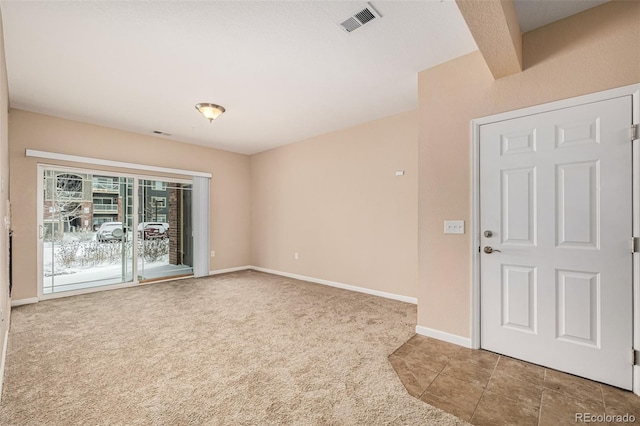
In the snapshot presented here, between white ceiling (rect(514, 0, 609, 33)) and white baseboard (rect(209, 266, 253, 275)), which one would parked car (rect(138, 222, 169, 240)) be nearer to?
white baseboard (rect(209, 266, 253, 275))

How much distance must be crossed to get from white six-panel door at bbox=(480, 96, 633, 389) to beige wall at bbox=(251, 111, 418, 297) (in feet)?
4.88

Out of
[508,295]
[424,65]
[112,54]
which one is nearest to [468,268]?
[508,295]

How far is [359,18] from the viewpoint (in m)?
2.16

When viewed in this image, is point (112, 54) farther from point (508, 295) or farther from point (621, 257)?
point (621, 257)

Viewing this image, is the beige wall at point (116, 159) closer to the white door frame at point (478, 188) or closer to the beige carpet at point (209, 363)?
the beige carpet at point (209, 363)

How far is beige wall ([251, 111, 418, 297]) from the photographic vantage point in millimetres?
4074

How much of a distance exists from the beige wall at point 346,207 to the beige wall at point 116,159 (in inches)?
20.8

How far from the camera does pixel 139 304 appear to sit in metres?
3.96

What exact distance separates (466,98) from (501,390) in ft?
8.04

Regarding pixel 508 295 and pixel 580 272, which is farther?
pixel 508 295

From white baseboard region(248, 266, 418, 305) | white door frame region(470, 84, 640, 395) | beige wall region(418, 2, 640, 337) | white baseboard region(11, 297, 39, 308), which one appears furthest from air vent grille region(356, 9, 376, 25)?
white baseboard region(11, 297, 39, 308)

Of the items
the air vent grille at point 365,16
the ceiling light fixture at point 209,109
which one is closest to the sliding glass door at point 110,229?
the ceiling light fixture at point 209,109

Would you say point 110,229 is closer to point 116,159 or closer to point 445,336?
point 116,159

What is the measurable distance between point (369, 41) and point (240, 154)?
4.74 meters
